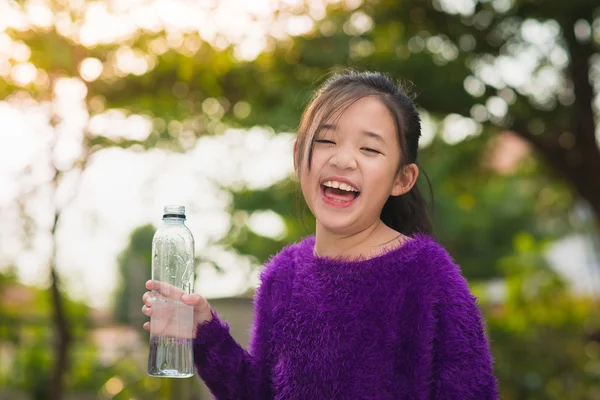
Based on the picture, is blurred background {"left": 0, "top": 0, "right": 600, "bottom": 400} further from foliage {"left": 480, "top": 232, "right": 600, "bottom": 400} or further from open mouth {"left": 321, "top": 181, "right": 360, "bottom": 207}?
open mouth {"left": 321, "top": 181, "right": 360, "bottom": 207}

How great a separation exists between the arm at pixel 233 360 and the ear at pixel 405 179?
0.37 meters

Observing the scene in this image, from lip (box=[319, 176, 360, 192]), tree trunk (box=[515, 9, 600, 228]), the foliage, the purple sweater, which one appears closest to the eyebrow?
lip (box=[319, 176, 360, 192])

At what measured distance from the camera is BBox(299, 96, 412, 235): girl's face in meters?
1.57

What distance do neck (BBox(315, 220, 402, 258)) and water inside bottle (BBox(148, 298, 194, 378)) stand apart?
1.04 ft

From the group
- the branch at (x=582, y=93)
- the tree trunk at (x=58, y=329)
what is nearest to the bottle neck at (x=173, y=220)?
the tree trunk at (x=58, y=329)

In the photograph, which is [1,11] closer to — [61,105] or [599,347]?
[61,105]

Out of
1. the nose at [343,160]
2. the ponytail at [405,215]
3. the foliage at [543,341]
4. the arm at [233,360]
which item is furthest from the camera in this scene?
the foliage at [543,341]

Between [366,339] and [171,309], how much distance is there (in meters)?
0.39

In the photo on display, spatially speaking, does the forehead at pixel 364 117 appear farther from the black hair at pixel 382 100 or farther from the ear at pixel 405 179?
the ear at pixel 405 179

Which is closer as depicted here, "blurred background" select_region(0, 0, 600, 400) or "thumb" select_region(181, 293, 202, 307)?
"thumb" select_region(181, 293, 202, 307)

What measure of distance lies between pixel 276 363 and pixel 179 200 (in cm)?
373

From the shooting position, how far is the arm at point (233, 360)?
1669 mm

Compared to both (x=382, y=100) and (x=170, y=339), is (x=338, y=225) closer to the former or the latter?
(x=382, y=100)

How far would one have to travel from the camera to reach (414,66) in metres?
4.84
